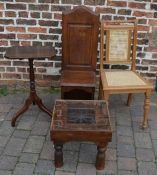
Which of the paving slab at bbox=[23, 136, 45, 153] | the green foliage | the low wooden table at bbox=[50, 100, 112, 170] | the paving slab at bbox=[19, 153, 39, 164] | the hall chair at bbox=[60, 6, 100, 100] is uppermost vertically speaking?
the hall chair at bbox=[60, 6, 100, 100]

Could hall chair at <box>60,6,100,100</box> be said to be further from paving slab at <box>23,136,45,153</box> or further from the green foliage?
the green foliage

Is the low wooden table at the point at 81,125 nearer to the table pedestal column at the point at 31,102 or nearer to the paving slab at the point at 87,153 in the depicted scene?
the paving slab at the point at 87,153

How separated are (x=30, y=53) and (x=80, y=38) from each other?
2.22ft

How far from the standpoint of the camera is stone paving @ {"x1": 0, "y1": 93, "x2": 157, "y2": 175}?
8.87 feet

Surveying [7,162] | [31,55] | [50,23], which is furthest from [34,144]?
[50,23]

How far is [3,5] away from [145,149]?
2454 mm

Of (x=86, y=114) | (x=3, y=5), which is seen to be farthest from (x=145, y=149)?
(x=3, y=5)

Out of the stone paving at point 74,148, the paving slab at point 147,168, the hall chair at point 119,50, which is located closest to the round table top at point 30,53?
the hall chair at point 119,50

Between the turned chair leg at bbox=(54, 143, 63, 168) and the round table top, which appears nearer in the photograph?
the turned chair leg at bbox=(54, 143, 63, 168)

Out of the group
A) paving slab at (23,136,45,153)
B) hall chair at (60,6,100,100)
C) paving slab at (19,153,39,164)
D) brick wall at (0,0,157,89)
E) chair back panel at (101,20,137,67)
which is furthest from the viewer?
brick wall at (0,0,157,89)

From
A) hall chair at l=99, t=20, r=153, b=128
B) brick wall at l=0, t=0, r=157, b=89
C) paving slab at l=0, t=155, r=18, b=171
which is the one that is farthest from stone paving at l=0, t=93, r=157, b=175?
brick wall at l=0, t=0, r=157, b=89

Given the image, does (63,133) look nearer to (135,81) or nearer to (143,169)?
(143,169)

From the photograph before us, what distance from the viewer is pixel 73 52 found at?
3.52m

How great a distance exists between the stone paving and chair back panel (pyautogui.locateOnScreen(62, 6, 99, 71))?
2.20 feet
